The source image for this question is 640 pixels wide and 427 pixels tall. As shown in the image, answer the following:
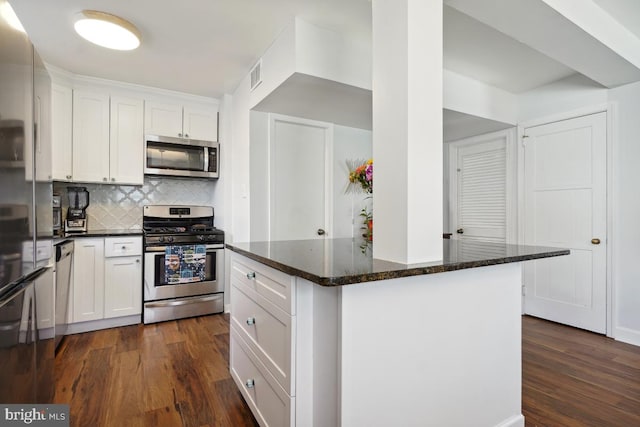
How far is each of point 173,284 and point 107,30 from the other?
2.27m

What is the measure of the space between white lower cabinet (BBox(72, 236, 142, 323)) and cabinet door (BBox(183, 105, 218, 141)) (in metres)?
1.34

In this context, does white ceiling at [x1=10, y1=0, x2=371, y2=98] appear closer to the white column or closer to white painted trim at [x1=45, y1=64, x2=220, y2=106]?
white painted trim at [x1=45, y1=64, x2=220, y2=106]

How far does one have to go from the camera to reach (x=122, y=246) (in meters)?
3.13

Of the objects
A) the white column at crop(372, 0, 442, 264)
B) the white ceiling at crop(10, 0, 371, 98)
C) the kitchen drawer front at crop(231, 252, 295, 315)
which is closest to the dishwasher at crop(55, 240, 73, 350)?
the kitchen drawer front at crop(231, 252, 295, 315)

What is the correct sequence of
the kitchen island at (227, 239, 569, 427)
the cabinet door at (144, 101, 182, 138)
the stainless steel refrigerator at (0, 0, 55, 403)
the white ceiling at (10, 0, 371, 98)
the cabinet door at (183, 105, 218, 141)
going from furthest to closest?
the cabinet door at (183, 105, 218, 141)
the cabinet door at (144, 101, 182, 138)
the white ceiling at (10, 0, 371, 98)
the kitchen island at (227, 239, 569, 427)
the stainless steel refrigerator at (0, 0, 55, 403)

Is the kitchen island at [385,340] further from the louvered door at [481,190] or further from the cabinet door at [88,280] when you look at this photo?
the louvered door at [481,190]

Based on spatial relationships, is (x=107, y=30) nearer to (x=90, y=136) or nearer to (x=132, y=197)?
(x=90, y=136)

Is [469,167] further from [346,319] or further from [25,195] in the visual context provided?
[25,195]

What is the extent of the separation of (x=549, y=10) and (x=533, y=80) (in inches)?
67.0

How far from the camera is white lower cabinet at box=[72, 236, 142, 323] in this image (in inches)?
117

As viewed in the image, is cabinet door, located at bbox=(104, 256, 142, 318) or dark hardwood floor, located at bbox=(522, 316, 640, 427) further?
cabinet door, located at bbox=(104, 256, 142, 318)

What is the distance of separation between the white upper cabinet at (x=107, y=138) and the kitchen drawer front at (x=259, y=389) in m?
2.37

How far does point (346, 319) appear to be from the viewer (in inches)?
45.2

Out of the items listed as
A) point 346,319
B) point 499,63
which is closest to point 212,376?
point 346,319
